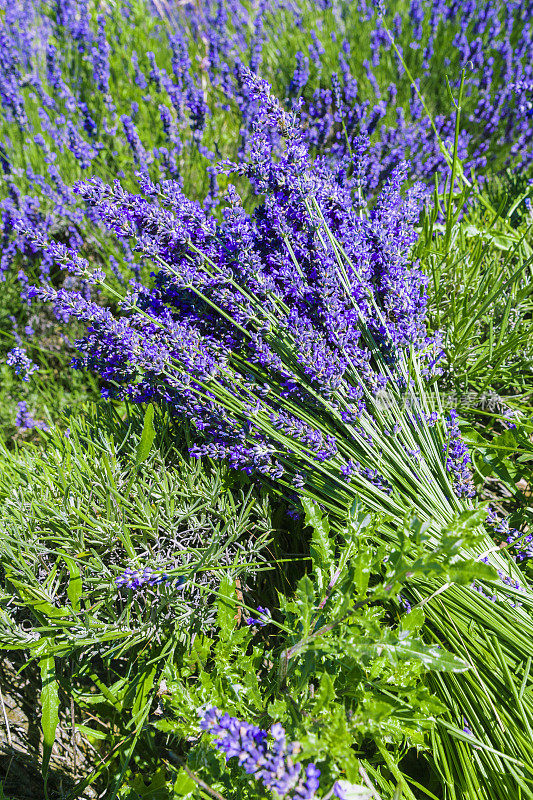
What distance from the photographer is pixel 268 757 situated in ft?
2.80

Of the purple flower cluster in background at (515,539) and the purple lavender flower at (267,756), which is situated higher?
the purple flower cluster in background at (515,539)

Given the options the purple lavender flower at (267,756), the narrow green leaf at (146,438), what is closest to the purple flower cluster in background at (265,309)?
the narrow green leaf at (146,438)

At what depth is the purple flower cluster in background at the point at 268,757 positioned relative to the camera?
82cm

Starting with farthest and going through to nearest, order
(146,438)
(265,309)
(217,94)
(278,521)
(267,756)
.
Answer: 1. (217,94)
2. (278,521)
3. (265,309)
4. (146,438)
5. (267,756)

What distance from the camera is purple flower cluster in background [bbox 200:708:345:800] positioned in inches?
32.2

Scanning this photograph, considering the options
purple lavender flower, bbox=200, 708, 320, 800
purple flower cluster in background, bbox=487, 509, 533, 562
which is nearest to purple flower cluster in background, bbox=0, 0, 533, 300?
purple flower cluster in background, bbox=487, 509, 533, 562

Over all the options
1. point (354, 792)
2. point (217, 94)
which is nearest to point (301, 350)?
point (354, 792)

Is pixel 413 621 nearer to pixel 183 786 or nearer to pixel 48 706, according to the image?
pixel 183 786

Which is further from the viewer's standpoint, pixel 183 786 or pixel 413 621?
pixel 413 621

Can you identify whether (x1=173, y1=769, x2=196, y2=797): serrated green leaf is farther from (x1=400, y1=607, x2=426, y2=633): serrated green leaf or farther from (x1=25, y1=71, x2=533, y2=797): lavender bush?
(x1=25, y1=71, x2=533, y2=797): lavender bush

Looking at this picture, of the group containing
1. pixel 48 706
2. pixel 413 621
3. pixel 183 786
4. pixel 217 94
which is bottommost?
pixel 48 706

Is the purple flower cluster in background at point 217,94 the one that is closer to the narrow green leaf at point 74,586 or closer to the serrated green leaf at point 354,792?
the narrow green leaf at point 74,586

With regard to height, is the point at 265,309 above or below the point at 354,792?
above

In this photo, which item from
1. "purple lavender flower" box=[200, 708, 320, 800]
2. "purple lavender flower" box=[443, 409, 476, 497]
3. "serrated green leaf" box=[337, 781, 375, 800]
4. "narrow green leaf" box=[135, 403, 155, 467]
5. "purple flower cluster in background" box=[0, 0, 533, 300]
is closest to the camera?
"purple lavender flower" box=[200, 708, 320, 800]
